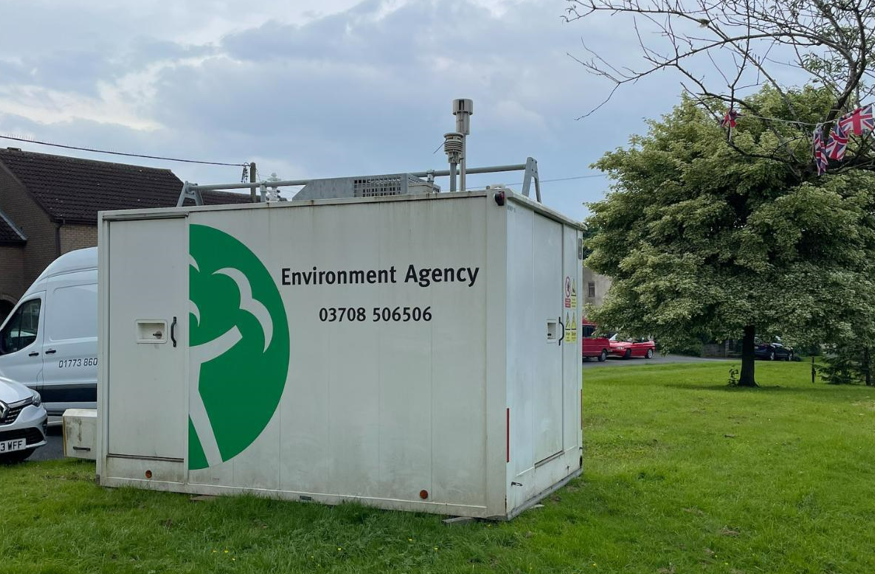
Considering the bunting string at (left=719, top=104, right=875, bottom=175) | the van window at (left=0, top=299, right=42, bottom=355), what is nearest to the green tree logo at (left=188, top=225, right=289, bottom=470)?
the bunting string at (left=719, top=104, right=875, bottom=175)

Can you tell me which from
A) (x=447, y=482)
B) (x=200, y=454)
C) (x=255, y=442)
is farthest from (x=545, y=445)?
(x=200, y=454)

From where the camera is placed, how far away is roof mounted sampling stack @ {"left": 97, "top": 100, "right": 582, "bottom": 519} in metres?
6.11

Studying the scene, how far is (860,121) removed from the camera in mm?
7012

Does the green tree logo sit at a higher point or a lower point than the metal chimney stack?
lower

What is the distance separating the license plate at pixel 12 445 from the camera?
8867mm

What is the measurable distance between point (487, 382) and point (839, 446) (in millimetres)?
5979

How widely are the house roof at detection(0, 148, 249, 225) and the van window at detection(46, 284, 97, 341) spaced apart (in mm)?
17535

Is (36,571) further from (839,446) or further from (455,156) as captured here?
(839,446)

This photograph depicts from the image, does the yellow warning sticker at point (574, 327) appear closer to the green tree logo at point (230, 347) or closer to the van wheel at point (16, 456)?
the green tree logo at point (230, 347)

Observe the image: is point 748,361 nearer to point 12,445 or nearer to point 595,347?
point 12,445

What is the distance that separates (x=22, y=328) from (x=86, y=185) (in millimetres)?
20499

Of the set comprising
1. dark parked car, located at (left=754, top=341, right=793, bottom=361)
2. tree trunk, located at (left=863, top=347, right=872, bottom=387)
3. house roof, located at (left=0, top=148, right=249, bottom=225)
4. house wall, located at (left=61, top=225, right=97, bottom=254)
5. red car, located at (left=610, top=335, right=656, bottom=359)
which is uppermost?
house roof, located at (left=0, top=148, right=249, bottom=225)

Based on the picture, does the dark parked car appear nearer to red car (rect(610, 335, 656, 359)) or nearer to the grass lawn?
red car (rect(610, 335, 656, 359))

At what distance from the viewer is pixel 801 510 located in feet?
22.0
